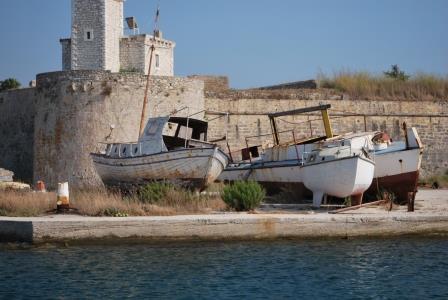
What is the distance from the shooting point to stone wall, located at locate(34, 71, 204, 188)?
2158cm

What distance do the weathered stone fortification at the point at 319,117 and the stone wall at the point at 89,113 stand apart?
9.50 ft

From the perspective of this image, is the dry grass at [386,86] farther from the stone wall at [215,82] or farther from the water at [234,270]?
the water at [234,270]

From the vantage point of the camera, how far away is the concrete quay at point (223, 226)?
12.9m

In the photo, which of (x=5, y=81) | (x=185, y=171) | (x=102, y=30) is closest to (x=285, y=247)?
(x=185, y=171)

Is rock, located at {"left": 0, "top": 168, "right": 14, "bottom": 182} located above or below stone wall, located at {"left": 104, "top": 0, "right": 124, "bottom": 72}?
below

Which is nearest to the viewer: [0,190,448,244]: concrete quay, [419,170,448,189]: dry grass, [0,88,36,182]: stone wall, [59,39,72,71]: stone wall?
[0,190,448,244]: concrete quay

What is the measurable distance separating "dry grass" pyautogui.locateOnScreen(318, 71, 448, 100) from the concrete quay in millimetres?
13855

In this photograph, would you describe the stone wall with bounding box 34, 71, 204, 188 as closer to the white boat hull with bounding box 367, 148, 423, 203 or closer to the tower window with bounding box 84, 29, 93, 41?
the white boat hull with bounding box 367, 148, 423, 203

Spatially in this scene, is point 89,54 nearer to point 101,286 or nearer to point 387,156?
point 387,156

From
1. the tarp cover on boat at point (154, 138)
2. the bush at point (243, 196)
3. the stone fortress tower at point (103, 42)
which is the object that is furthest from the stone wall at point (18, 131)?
the bush at point (243, 196)

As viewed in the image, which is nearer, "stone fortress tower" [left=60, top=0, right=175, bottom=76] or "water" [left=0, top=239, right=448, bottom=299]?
"water" [left=0, top=239, right=448, bottom=299]

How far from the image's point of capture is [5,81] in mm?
38656

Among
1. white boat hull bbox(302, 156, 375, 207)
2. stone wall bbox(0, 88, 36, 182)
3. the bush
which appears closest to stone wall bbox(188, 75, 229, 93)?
stone wall bbox(0, 88, 36, 182)

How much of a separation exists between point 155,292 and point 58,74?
13690 millimetres
